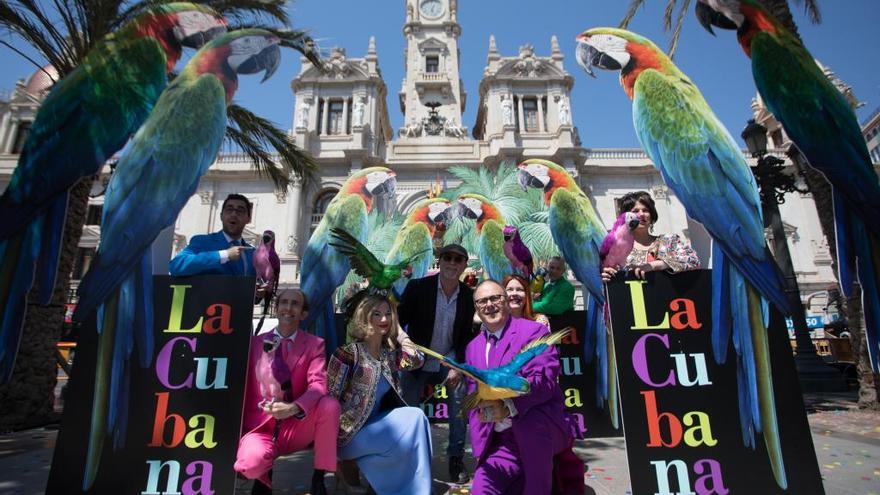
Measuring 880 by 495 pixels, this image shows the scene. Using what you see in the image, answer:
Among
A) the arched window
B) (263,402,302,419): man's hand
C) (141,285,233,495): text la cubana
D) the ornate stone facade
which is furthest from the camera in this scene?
the arched window

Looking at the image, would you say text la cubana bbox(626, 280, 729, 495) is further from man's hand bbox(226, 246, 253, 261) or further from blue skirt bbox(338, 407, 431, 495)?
man's hand bbox(226, 246, 253, 261)

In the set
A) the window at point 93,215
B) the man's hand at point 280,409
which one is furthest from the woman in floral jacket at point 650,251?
the window at point 93,215

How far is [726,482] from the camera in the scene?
254cm

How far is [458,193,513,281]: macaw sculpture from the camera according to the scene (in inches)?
241

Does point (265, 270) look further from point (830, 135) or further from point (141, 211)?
point (830, 135)

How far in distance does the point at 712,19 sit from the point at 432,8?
4119 cm

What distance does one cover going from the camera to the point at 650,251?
3.22 metres

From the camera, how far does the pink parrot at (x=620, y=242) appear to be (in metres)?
3.24

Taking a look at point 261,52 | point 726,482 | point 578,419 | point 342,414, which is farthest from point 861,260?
point 261,52

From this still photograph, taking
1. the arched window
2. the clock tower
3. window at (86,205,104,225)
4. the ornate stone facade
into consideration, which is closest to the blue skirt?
the ornate stone facade

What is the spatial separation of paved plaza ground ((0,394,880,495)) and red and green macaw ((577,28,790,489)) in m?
1.16

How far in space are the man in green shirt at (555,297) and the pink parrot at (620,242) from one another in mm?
1546

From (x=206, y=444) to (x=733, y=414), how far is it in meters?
3.38

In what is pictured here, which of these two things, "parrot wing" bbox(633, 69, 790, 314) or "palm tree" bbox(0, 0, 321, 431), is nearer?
"parrot wing" bbox(633, 69, 790, 314)
